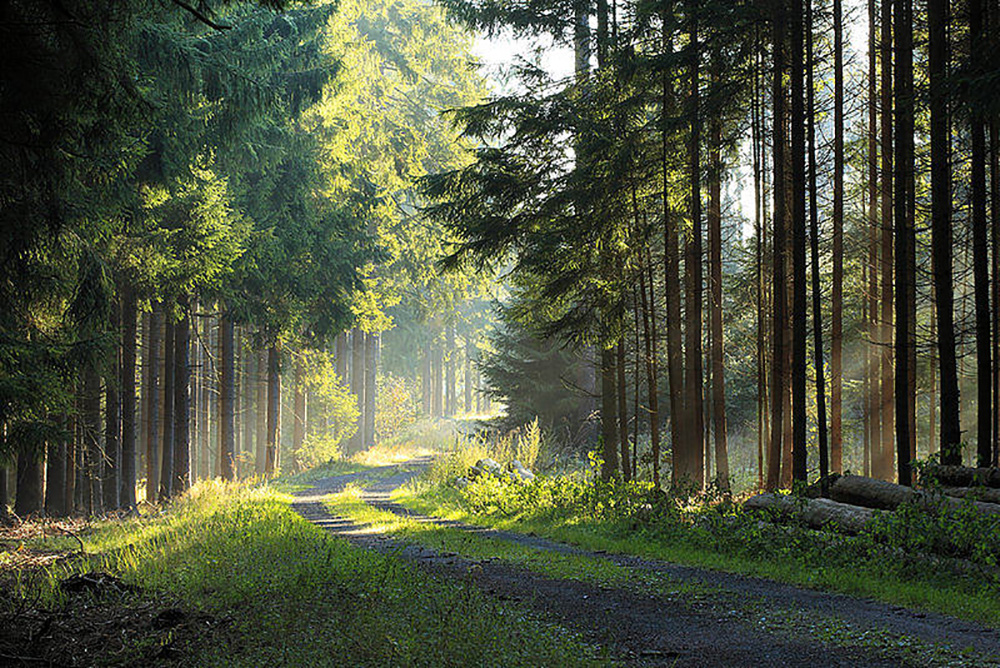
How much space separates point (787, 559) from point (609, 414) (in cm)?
704

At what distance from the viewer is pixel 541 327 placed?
1606 cm

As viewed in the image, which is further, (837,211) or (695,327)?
(837,211)

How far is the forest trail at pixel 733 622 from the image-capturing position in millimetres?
4867

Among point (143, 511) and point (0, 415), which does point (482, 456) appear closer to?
point (143, 511)

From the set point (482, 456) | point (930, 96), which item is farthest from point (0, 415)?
point (482, 456)

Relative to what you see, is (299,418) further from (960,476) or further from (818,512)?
(960,476)

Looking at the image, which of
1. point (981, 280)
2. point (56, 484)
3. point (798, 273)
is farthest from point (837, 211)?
point (56, 484)

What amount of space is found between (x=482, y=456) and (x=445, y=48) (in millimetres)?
21432

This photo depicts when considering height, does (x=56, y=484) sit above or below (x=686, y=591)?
below

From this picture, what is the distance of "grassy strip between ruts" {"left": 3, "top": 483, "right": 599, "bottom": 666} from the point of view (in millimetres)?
4910

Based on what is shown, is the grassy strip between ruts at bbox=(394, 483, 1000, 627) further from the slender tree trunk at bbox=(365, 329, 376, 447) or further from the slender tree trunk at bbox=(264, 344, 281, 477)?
the slender tree trunk at bbox=(365, 329, 376, 447)

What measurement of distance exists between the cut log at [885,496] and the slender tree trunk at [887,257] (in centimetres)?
435

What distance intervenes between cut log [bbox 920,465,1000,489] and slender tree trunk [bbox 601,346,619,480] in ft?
21.8

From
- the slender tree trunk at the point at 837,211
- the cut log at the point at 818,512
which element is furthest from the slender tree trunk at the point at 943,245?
the slender tree trunk at the point at 837,211
